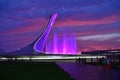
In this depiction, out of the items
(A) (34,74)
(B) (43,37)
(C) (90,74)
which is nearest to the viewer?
(C) (90,74)

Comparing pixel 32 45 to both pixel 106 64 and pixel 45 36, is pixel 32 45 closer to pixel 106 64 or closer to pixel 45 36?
pixel 45 36

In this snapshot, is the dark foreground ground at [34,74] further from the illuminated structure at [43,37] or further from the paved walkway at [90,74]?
the illuminated structure at [43,37]

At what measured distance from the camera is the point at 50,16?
8375cm

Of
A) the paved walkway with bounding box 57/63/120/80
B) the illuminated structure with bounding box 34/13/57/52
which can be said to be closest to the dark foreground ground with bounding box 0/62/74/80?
the paved walkway with bounding box 57/63/120/80

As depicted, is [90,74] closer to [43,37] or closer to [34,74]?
[34,74]

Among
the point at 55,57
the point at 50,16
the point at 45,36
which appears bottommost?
the point at 55,57

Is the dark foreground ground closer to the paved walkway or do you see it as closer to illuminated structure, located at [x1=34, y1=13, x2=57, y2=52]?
the paved walkway

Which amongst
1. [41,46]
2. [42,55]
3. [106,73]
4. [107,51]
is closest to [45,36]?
[41,46]

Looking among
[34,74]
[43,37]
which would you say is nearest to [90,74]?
[34,74]

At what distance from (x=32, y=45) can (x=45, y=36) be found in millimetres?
4133

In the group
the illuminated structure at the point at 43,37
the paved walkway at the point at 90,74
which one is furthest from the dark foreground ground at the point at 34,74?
the illuminated structure at the point at 43,37

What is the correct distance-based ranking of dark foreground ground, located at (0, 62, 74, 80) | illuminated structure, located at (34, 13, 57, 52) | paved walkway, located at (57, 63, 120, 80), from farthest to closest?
illuminated structure, located at (34, 13, 57, 52), dark foreground ground, located at (0, 62, 74, 80), paved walkway, located at (57, 63, 120, 80)

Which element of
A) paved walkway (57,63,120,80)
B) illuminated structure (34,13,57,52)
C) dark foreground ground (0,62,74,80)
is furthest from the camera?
illuminated structure (34,13,57,52)

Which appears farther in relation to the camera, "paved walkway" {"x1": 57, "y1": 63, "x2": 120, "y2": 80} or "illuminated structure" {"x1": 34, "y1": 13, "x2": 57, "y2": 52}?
"illuminated structure" {"x1": 34, "y1": 13, "x2": 57, "y2": 52}
